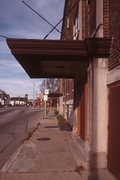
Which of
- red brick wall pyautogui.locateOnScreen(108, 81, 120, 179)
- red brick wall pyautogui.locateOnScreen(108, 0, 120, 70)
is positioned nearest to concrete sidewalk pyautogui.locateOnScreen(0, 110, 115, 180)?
red brick wall pyautogui.locateOnScreen(108, 81, 120, 179)

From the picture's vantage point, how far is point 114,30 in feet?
27.1

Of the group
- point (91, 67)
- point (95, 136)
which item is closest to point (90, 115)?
point (95, 136)

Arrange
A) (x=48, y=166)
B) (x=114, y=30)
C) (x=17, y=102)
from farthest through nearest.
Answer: (x=17, y=102) → (x=48, y=166) → (x=114, y=30)

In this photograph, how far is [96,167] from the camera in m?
8.60

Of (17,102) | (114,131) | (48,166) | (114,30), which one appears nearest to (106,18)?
(114,30)

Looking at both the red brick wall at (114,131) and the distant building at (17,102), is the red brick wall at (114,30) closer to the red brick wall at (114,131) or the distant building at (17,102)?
the red brick wall at (114,131)

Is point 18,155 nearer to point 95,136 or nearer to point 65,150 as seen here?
point 65,150

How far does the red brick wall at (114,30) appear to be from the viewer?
7.86 m

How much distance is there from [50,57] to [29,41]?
3.13ft

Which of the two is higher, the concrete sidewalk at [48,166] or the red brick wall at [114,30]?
the red brick wall at [114,30]

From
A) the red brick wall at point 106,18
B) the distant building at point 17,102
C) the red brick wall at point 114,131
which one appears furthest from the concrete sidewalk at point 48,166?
the distant building at point 17,102

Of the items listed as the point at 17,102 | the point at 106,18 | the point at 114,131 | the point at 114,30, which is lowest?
the point at 114,131

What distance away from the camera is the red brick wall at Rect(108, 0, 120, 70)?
25.8ft

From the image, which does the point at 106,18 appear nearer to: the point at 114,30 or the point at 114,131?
the point at 114,30
